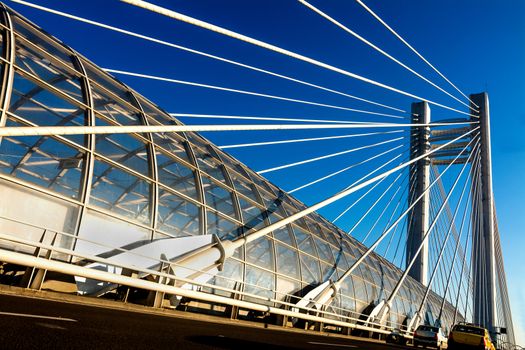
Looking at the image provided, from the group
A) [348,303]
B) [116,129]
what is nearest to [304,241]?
[348,303]

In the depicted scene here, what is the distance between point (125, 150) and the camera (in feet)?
40.1

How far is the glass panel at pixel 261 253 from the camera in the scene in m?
15.4

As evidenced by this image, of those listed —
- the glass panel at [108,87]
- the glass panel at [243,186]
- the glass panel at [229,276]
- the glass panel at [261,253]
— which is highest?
the glass panel at [108,87]

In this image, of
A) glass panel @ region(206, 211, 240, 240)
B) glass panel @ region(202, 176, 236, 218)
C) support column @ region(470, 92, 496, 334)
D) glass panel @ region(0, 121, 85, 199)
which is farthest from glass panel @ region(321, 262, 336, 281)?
support column @ region(470, 92, 496, 334)

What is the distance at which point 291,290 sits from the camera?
17000mm

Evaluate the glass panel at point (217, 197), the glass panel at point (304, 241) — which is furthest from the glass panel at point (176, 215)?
the glass panel at point (304, 241)

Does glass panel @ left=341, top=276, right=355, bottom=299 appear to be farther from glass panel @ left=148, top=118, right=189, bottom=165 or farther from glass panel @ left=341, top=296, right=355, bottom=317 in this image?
glass panel @ left=148, top=118, right=189, bottom=165

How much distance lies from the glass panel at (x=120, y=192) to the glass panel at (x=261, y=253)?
471 centimetres

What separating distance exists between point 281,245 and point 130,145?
25.4 ft

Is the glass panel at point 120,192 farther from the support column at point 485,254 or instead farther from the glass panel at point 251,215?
the support column at point 485,254

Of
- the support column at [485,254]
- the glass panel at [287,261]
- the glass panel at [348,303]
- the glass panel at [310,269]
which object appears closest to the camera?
the glass panel at [287,261]

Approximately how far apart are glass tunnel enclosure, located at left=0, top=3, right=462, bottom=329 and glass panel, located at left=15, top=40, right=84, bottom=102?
0.12 feet

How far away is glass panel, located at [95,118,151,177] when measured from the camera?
1148cm

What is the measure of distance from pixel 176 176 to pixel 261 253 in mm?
4481
